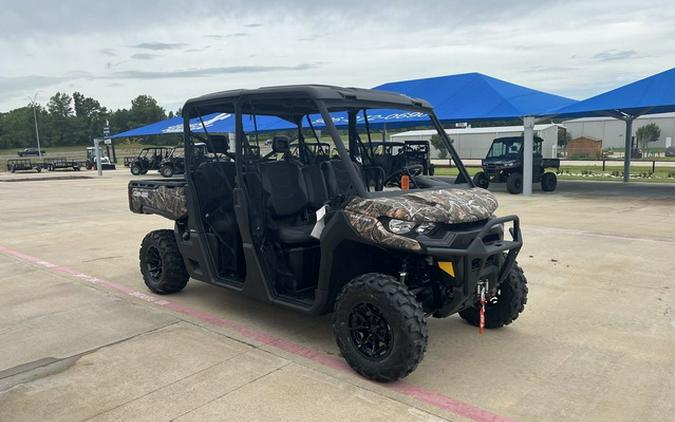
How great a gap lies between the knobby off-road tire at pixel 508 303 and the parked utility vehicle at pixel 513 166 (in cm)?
1327

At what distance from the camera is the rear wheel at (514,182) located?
17.0 meters

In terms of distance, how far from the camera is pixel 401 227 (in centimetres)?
343

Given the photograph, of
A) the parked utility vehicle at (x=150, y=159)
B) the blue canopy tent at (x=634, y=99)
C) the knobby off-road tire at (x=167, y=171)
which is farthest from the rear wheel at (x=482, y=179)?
the parked utility vehicle at (x=150, y=159)

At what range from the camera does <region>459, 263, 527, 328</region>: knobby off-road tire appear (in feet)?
14.2

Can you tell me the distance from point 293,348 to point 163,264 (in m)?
2.06

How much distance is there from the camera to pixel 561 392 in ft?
11.2

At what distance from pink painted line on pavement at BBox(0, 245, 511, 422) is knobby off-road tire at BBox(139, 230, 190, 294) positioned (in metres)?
0.15

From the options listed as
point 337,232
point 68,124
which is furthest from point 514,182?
point 68,124

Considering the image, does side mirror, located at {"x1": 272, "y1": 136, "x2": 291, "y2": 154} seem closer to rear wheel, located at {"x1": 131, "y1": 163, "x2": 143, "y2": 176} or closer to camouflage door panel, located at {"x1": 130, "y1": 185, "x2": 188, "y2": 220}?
camouflage door panel, located at {"x1": 130, "y1": 185, "x2": 188, "y2": 220}

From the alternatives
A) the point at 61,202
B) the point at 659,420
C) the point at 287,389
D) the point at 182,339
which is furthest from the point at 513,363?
the point at 61,202

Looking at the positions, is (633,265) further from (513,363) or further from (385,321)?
(385,321)

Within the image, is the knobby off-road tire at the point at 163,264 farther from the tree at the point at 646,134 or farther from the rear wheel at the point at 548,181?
the tree at the point at 646,134

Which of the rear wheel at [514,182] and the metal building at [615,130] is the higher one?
the metal building at [615,130]

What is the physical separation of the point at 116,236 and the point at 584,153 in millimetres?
47445
